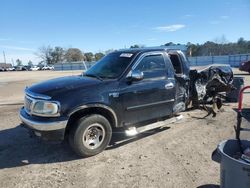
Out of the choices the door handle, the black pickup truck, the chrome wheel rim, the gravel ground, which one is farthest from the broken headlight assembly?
the door handle

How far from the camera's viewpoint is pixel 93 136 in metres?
5.35

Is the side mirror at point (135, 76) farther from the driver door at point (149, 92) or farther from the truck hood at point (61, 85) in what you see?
the truck hood at point (61, 85)

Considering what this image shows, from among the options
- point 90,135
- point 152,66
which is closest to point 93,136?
point 90,135

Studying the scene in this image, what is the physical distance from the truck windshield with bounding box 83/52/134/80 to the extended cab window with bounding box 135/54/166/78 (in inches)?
11.8

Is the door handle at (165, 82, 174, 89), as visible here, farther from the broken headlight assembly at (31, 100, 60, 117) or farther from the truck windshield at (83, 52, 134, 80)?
the broken headlight assembly at (31, 100, 60, 117)

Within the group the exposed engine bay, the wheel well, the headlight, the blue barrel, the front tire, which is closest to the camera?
the headlight

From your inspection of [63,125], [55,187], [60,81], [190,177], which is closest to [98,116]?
[63,125]

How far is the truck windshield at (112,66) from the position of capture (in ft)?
19.3

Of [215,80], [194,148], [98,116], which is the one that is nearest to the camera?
[98,116]

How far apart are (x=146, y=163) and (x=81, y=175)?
1.14 meters

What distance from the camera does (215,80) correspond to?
8914mm

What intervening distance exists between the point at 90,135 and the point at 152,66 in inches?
81.8

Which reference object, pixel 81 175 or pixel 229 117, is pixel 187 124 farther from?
pixel 81 175

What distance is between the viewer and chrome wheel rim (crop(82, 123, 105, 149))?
5215mm
